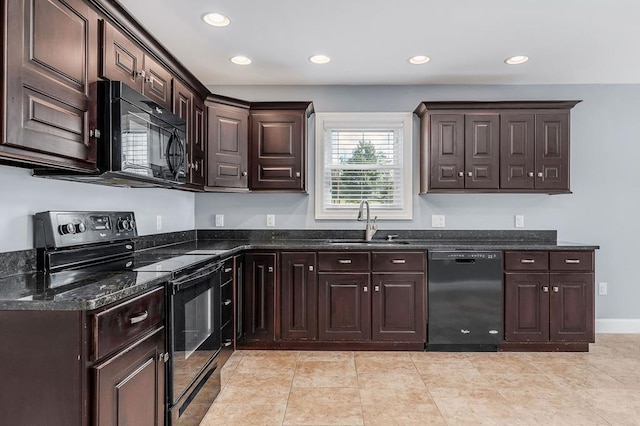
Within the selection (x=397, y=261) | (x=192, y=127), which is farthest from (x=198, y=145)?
(x=397, y=261)

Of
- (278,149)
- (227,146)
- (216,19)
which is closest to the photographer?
(216,19)

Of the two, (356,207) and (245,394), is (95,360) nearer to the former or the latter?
(245,394)

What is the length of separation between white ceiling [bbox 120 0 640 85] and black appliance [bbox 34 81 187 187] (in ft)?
2.74

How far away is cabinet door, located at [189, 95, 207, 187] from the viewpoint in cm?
309

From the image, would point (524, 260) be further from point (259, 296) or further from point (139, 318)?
point (139, 318)

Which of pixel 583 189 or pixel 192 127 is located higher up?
pixel 192 127

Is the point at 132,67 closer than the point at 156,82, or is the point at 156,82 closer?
the point at 132,67

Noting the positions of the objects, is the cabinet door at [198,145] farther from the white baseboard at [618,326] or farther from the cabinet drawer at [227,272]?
the white baseboard at [618,326]

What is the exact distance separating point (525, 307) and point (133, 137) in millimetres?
3278

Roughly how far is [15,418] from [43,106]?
3.77 feet

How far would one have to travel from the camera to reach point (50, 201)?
6.75ft

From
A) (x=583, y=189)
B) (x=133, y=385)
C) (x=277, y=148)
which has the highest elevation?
(x=277, y=148)

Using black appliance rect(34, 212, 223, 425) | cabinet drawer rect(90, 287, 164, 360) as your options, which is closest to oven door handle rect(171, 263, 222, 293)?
black appliance rect(34, 212, 223, 425)

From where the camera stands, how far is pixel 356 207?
3.95 meters
